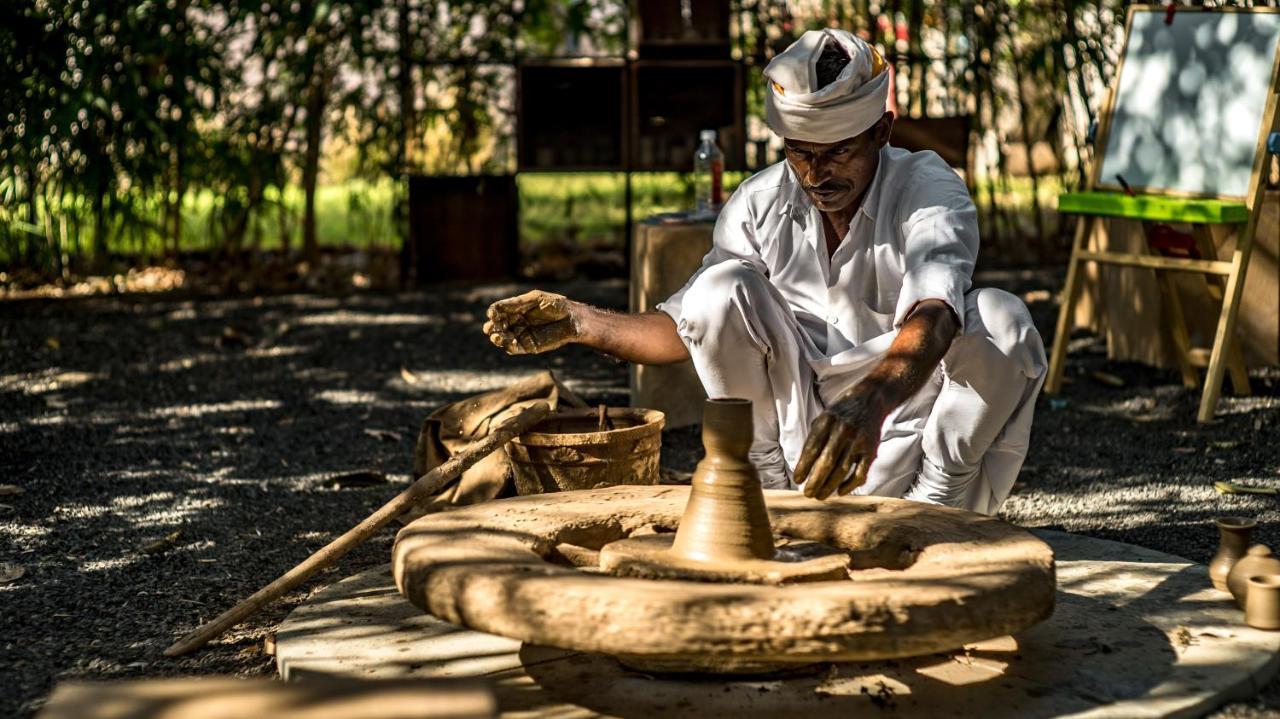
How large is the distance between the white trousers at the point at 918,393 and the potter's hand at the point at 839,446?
2.28ft

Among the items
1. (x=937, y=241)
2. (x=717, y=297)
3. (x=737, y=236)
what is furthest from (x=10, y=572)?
(x=937, y=241)

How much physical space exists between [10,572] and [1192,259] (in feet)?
13.9

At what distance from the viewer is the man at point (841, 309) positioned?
132 inches

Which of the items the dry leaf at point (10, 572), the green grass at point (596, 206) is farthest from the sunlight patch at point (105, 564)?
the green grass at point (596, 206)

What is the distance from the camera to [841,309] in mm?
3676

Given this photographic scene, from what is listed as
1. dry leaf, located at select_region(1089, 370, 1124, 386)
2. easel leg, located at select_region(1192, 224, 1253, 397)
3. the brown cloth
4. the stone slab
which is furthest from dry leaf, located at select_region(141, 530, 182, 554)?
dry leaf, located at select_region(1089, 370, 1124, 386)

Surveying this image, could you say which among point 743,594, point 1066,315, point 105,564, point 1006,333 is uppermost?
point 1006,333

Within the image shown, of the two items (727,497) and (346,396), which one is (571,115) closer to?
(346,396)

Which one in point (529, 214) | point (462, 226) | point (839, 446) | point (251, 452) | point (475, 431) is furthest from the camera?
point (529, 214)

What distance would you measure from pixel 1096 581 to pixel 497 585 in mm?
1660

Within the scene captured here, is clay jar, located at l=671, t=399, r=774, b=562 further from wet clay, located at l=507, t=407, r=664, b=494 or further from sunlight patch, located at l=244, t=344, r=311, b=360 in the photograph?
sunlight patch, located at l=244, t=344, r=311, b=360

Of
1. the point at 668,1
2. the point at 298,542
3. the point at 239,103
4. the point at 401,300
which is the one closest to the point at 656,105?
the point at 668,1

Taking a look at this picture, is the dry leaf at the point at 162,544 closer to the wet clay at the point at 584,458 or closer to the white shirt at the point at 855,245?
the wet clay at the point at 584,458

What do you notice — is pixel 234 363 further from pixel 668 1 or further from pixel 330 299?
pixel 668 1
